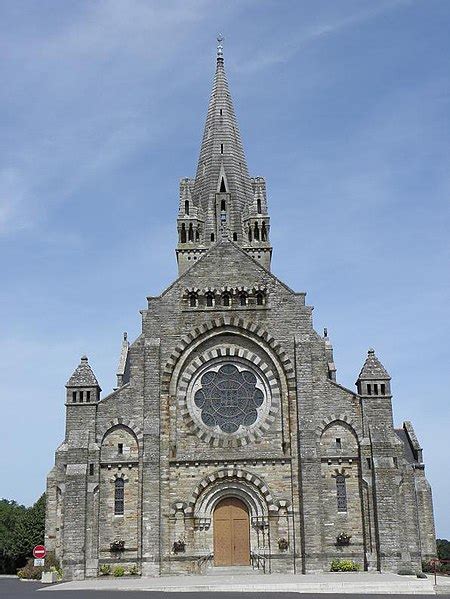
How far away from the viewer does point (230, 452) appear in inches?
1614

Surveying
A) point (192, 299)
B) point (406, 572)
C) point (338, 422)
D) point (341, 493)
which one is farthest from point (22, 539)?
point (406, 572)

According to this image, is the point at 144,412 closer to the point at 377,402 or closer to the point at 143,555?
the point at 143,555

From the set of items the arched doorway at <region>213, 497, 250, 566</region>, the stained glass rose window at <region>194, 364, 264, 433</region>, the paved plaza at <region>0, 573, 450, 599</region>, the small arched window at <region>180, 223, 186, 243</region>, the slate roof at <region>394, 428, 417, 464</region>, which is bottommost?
the paved plaza at <region>0, 573, 450, 599</region>

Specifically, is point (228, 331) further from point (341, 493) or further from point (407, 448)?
point (407, 448)

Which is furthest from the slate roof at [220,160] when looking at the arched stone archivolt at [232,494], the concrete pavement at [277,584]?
the concrete pavement at [277,584]

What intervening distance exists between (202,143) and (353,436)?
105 ft

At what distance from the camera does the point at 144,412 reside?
41156mm

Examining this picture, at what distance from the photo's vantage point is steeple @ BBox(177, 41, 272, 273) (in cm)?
6031

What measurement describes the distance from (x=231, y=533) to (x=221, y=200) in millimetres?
27720

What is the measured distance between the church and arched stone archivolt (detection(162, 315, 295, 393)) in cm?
6

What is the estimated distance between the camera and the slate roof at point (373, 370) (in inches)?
1639

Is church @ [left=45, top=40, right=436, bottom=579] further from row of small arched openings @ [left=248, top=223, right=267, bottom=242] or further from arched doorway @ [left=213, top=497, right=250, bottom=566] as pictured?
row of small arched openings @ [left=248, top=223, right=267, bottom=242]

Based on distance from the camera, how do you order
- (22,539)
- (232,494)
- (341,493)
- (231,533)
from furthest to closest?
(22,539) → (232,494) → (231,533) → (341,493)

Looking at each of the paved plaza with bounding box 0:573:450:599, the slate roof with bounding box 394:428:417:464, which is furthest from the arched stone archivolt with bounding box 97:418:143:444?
the slate roof with bounding box 394:428:417:464
